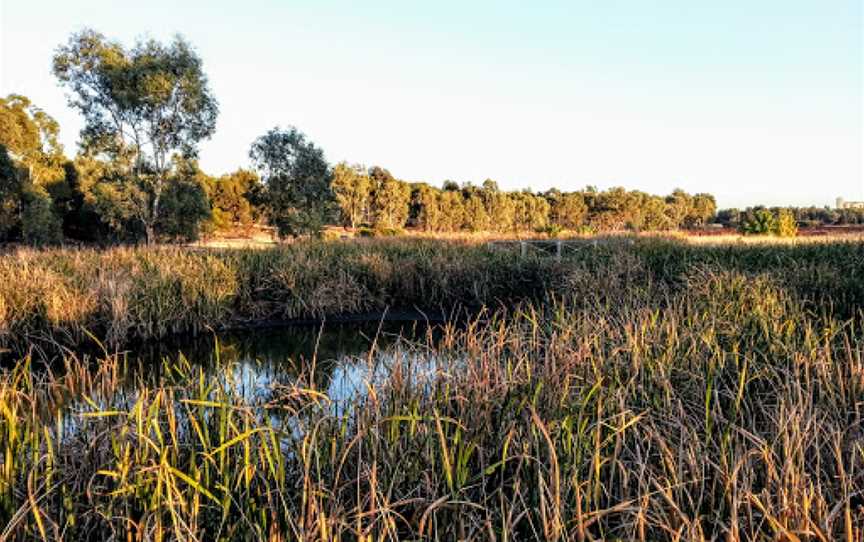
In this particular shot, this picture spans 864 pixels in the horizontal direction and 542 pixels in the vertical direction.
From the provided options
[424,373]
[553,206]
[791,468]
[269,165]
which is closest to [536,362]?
[424,373]

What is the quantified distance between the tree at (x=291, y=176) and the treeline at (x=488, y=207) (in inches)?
263

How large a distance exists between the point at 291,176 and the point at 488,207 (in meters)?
27.5

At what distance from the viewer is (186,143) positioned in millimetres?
23438

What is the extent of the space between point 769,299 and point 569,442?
14.9ft

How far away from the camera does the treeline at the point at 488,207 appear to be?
4206 cm

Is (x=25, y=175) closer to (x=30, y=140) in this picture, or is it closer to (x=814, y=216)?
(x=30, y=140)

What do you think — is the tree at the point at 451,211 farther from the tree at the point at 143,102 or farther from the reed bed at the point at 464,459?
the reed bed at the point at 464,459

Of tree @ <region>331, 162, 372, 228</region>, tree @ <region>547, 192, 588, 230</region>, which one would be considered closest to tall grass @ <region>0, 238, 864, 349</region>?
tree @ <region>331, 162, 372, 228</region>

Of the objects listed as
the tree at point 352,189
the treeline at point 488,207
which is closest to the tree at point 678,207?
the treeline at point 488,207

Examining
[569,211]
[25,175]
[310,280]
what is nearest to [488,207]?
[569,211]

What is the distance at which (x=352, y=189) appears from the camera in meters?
41.2

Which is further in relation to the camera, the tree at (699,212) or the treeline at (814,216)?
the tree at (699,212)

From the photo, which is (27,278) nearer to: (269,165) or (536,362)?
(536,362)

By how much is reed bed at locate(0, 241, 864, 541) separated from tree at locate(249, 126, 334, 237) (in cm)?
2411
